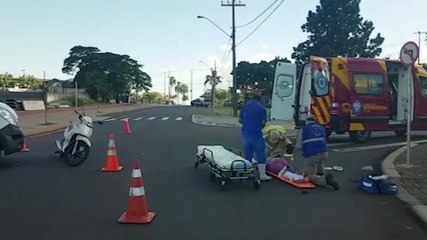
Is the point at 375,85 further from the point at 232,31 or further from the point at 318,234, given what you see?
the point at 232,31

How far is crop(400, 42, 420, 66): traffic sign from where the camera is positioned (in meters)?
10.6

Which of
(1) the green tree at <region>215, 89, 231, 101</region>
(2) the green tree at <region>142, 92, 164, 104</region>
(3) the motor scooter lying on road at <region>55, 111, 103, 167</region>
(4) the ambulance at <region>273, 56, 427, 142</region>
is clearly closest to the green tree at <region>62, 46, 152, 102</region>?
(1) the green tree at <region>215, 89, 231, 101</region>

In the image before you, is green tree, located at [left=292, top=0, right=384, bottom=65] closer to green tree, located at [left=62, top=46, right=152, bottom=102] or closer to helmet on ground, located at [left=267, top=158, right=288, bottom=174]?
green tree, located at [left=62, top=46, right=152, bottom=102]

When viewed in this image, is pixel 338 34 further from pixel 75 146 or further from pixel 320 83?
pixel 75 146

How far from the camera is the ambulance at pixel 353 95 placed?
50.3ft

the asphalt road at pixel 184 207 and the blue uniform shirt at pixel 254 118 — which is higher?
the blue uniform shirt at pixel 254 118

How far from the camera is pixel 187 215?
6562mm

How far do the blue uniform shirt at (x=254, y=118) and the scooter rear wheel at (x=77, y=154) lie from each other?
13.4 ft

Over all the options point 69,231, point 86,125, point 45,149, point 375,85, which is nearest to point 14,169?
point 86,125

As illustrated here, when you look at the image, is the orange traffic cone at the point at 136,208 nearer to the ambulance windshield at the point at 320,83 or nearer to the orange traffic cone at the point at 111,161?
the orange traffic cone at the point at 111,161

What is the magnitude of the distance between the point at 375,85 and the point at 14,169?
448 inches

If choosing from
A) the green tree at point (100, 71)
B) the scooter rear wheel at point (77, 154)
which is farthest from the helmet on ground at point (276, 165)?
the green tree at point (100, 71)

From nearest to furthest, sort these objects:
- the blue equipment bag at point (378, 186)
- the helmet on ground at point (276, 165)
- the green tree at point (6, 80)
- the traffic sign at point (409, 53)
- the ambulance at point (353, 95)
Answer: the blue equipment bag at point (378, 186) → the helmet on ground at point (276, 165) → the traffic sign at point (409, 53) → the ambulance at point (353, 95) → the green tree at point (6, 80)

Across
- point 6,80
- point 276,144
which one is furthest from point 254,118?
point 6,80
